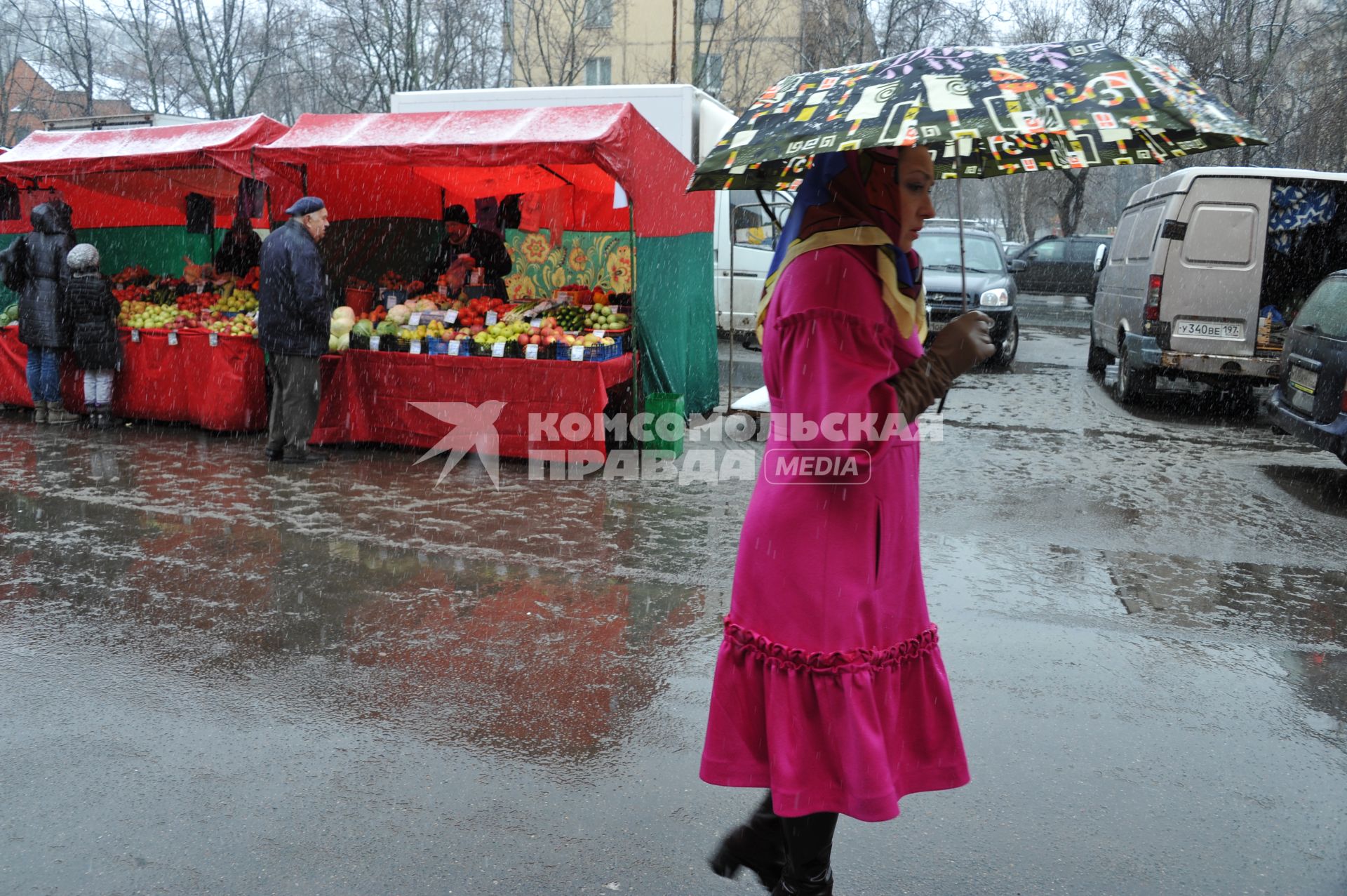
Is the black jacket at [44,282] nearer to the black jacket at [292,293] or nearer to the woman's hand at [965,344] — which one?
the black jacket at [292,293]

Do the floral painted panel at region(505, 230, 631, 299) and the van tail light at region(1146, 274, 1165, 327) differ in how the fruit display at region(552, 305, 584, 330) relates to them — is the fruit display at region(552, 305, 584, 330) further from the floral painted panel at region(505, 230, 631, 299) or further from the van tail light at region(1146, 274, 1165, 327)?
the van tail light at region(1146, 274, 1165, 327)

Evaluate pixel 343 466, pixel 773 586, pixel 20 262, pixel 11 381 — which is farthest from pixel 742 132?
pixel 11 381

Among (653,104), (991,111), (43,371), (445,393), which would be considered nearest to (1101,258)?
(653,104)

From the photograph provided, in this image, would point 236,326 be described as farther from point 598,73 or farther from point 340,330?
point 598,73

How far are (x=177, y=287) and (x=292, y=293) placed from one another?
3684mm

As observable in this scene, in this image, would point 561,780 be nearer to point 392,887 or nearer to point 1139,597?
point 392,887

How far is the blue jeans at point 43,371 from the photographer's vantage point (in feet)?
31.6

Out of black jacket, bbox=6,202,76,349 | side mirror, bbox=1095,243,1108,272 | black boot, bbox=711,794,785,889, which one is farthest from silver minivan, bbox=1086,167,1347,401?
black jacket, bbox=6,202,76,349

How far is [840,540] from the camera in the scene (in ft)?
7.77

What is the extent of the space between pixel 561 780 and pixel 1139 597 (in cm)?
352

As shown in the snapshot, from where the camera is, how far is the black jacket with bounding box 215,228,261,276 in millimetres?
11469

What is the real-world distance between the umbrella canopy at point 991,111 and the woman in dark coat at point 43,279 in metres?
8.78

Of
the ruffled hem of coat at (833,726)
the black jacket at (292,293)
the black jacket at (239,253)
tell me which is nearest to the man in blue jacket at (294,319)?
the black jacket at (292,293)

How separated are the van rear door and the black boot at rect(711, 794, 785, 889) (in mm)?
9765
